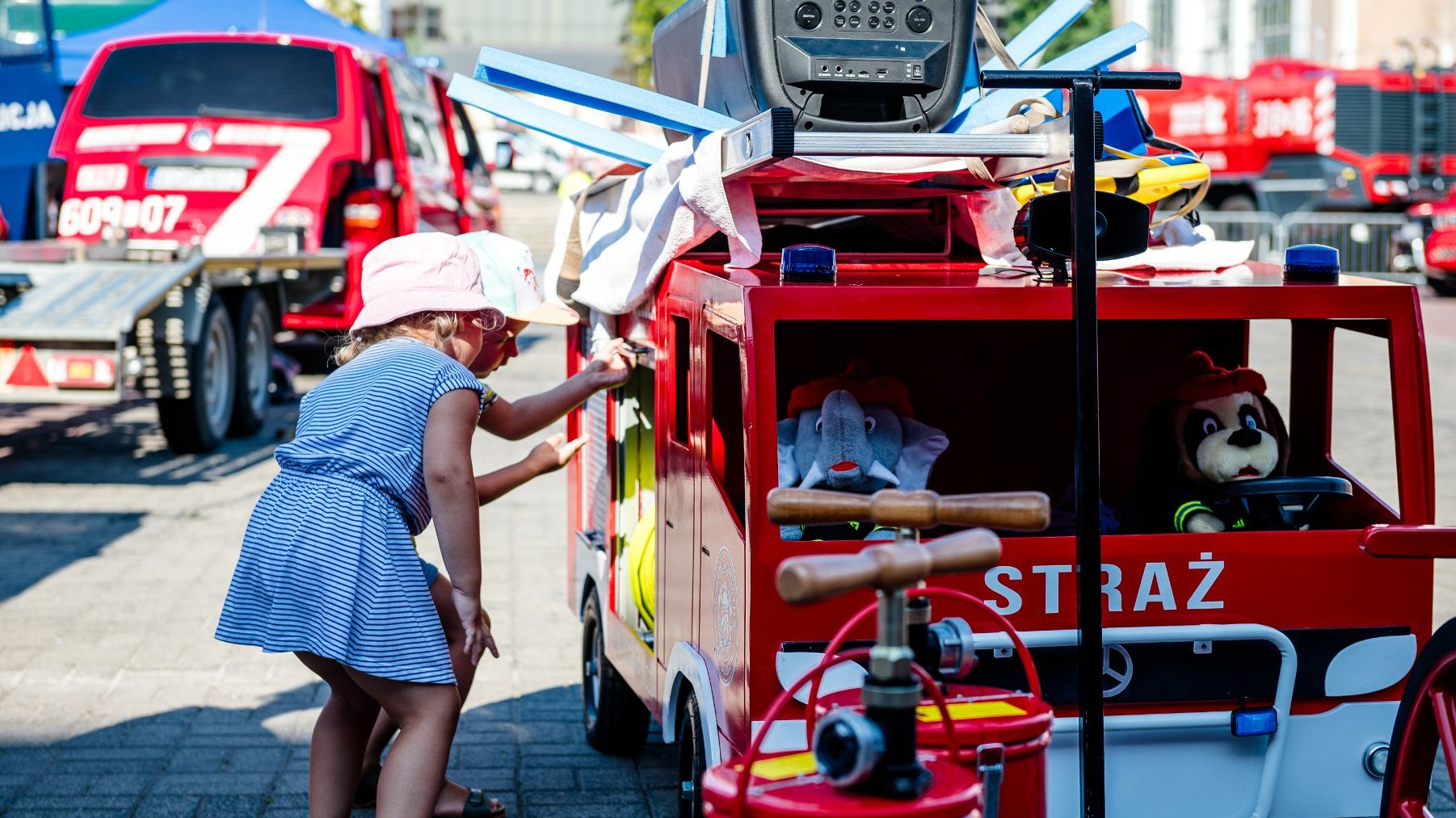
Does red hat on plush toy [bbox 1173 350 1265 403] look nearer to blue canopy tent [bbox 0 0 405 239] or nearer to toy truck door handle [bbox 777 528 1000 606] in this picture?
toy truck door handle [bbox 777 528 1000 606]

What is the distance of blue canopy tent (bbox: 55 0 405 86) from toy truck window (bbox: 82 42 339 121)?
2.67 meters

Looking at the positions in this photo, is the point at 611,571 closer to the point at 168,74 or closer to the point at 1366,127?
the point at 168,74

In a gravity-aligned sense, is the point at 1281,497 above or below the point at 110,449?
above

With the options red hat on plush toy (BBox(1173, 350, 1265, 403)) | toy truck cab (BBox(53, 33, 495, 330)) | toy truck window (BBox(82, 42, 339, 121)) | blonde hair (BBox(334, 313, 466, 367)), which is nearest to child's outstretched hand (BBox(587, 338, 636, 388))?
blonde hair (BBox(334, 313, 466, 367))

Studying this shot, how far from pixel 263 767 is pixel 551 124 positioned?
2.00 meters

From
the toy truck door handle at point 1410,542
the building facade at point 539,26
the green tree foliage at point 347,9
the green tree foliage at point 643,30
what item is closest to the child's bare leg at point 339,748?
the toy truck door handle at point 1410,542

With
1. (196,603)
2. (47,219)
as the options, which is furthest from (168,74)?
(196,603)

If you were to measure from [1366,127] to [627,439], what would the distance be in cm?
2582

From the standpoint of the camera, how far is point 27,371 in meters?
8.15

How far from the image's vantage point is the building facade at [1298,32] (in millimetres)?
36000

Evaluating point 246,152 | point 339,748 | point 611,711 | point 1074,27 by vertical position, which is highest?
point 1074,27

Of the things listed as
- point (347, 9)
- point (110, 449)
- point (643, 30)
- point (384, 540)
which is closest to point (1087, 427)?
point (384, 540)

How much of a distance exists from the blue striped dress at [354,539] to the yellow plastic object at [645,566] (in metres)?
0.88

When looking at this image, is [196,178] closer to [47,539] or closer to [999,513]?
[47,539]
